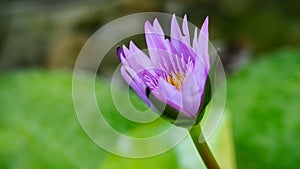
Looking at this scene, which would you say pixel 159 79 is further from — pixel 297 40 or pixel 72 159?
pixel 297 40

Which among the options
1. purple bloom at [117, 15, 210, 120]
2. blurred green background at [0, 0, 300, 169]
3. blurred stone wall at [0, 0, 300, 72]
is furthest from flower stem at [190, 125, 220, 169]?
blurred stone wall at [0, 0, 300, 72]

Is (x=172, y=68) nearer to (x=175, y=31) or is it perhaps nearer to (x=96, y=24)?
(x=175, y=31)

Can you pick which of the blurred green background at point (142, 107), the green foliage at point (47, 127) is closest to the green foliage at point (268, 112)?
the blurred green background at point (142, 107)

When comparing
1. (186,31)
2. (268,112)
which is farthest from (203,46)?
(268,112)

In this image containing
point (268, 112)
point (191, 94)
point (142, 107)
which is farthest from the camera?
point (268, 112)

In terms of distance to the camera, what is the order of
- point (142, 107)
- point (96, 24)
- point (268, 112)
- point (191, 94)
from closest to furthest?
point (191, 94) → point (142, 107) → point (268, 112) → point (96, 24)

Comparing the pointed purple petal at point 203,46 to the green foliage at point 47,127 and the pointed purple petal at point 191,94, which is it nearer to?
the pointed purple petal at point 191,94

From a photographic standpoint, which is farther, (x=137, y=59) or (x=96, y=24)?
(x=96, y=24)
